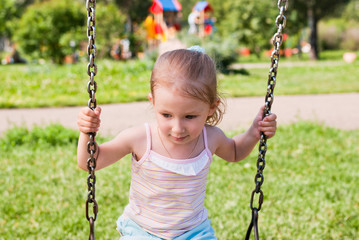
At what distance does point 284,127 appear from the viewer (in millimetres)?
5320

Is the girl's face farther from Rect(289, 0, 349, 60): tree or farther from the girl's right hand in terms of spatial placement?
Rect(289, 0, 349, 60): tree

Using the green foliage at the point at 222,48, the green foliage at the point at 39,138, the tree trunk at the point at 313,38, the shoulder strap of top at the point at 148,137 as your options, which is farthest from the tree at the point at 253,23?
the shoulder strap of top at the point at 148,137

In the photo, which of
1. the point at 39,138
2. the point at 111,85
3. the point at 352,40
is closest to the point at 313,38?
the point at 352,40

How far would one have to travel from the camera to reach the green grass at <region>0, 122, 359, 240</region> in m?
2.85

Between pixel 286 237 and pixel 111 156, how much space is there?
1.47 metres

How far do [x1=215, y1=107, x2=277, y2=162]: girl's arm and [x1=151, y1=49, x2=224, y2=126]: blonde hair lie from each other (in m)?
0.32

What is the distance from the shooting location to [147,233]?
6.56 ft

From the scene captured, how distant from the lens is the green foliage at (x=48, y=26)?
52.9ft

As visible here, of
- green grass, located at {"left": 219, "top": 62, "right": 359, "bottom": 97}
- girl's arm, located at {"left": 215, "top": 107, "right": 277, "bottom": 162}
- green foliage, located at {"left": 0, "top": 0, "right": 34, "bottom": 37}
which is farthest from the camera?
green foliage, located at {"left": 0, "top": 0, "right": 34, "bottom": 37}

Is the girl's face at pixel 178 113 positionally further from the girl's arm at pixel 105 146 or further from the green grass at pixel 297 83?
the green grass at pixel 297 83

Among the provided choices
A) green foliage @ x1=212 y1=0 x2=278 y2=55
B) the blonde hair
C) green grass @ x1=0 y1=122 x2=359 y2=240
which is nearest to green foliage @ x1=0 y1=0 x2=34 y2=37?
green foliage @ x1=212 y1=0 x2=278 y2=55

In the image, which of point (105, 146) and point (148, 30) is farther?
point (148, 30)

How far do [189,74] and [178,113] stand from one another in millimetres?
186

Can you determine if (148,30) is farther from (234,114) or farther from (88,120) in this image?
(88,120)
